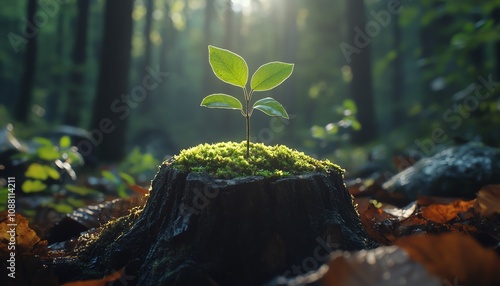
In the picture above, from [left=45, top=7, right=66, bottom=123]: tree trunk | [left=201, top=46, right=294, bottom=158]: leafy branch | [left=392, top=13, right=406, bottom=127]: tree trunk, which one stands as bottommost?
[left=201, top=46, right=294, bottom=158]: leafy branch

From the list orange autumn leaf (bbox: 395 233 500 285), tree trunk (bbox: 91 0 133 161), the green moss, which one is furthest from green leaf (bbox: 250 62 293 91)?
tree trunk (bbox: 91 0 133 161)

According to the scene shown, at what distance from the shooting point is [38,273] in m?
1.70

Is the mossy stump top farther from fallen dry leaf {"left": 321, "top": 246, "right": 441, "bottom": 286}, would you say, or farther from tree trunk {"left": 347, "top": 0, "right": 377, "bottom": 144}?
tree trunk {"left": 347, "top": 0, "right": 377, "bottom": 144}

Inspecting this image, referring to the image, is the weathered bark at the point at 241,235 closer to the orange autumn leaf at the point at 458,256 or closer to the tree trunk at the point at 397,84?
the orange autumn leaf at the point at 458,256

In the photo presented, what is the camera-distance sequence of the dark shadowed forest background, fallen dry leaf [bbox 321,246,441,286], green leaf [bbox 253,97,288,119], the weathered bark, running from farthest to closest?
1. the dark shadowed forest background
2. green leaf [bbox 253,97,288,119]
3. the weathered bark
4. fallen dry leaf [bbox 321,246,441,286]

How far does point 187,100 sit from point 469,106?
36559 mm

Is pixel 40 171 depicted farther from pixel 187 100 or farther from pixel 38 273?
pixel 187 100

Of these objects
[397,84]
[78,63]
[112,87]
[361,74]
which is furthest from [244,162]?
[397,84]

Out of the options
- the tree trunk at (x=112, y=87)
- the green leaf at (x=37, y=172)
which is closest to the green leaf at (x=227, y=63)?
the green leaf at (x=37, y=172)

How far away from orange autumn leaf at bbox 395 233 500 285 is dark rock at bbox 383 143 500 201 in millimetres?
2306

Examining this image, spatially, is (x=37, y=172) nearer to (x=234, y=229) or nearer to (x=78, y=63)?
(x=234, y=229)

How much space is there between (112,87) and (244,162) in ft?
22.8

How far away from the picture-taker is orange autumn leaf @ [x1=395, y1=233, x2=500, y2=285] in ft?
3.38

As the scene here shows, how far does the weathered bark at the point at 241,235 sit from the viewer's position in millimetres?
1673
